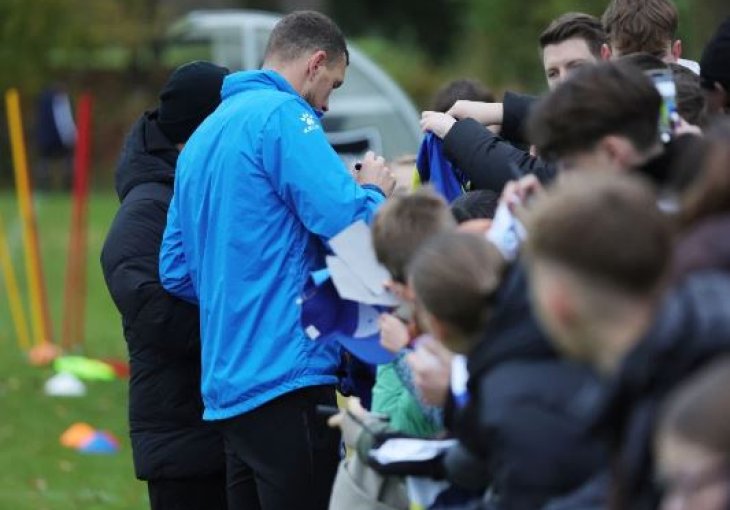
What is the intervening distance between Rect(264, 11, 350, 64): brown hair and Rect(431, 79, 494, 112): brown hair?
4.48 feet

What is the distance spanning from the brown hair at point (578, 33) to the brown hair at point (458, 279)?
204 centimetres

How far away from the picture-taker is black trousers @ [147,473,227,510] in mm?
5914

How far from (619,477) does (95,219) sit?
78.6 ft

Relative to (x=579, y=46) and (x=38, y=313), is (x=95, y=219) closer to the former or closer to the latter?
(x=38, y=313)

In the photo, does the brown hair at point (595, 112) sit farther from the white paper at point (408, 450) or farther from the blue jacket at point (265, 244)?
the blue jacket at point (265, 244)

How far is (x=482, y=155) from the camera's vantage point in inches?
183

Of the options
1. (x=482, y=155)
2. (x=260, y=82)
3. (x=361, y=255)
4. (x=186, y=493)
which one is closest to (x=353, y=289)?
(x=361, y=255)

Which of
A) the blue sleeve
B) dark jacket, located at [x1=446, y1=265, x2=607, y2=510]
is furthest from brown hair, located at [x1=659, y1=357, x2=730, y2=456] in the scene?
the blue sleeve

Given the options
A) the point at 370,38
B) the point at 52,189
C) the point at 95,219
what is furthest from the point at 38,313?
the point at 370,38

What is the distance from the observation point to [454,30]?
154 ft

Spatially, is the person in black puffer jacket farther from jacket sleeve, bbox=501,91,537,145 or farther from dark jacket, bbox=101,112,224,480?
jacket sleeve, bbox=501,91,537,145

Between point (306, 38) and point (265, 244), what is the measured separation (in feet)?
2.46

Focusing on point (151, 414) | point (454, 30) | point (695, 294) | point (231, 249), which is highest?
point (695, 294)

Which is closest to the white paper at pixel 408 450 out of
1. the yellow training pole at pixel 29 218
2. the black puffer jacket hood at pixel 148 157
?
the black puffer jacket hood at pixel 148 157
